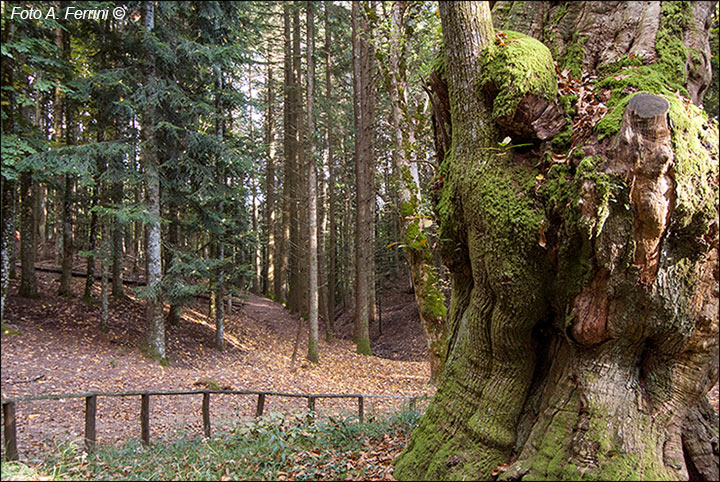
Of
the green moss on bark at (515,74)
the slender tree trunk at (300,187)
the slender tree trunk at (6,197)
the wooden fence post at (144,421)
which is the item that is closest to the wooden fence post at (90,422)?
the wooden fence post at (144,421)

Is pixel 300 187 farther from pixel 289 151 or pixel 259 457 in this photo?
pixel 259 457

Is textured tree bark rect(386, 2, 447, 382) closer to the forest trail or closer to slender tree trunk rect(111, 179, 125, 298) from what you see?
the forest trail

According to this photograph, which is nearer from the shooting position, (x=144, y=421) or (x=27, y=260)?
(x=144, y=421)

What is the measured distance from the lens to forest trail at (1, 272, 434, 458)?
6.56 m

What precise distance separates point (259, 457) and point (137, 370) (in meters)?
6.94

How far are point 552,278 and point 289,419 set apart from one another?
3844 millimetres

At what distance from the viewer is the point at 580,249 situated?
2.86 metres

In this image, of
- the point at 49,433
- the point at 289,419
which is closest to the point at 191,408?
the point at 49,433

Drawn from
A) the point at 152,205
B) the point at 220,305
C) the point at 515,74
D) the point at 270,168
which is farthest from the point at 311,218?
the point at 515,74

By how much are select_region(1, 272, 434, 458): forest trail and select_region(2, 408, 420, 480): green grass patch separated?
3.05ft

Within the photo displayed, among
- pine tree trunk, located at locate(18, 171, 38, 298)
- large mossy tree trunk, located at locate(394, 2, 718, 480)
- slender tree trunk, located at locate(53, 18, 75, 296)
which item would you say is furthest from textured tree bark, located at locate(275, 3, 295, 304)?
large mossy tree trunk, located at locate(394, 2, 718, 480)

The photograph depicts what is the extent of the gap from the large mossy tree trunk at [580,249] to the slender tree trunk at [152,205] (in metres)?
9.30

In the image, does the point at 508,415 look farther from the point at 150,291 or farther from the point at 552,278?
the point at 150,291

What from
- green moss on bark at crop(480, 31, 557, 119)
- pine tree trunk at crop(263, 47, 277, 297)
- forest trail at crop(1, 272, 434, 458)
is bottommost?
forest trail at crop(1, 272, 434, 458)
